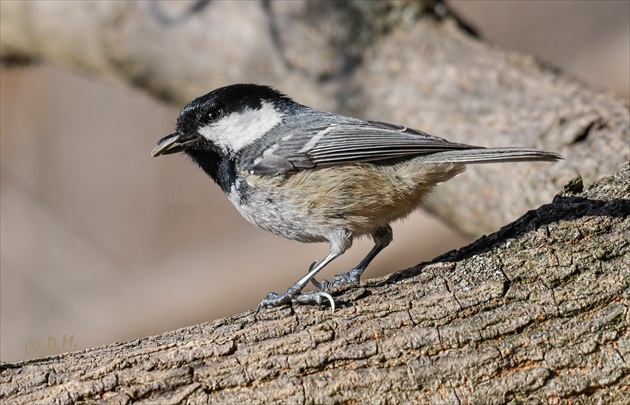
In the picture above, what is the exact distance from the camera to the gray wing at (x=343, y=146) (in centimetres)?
306

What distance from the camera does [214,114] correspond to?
10.9ft

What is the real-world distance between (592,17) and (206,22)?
387cm

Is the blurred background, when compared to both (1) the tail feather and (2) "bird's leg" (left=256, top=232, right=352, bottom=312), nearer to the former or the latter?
(2) "bird's leg" (left=256, top=232, right=352, bottom=312)

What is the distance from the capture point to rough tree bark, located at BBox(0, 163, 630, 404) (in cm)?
215

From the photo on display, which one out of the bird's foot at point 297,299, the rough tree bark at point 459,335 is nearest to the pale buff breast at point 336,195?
the bird's foot at point 297,299

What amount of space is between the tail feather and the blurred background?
8.83 ft

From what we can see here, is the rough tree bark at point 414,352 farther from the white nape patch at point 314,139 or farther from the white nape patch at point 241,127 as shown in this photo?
the white nape patch at point 241,127

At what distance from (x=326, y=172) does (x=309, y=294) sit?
2.27 feet

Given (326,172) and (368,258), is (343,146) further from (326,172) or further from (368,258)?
(368,258)

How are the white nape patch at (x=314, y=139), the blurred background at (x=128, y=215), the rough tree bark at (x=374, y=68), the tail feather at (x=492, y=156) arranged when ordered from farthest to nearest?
the blurred background at (x=128, y=215) < the rough tree bark at (x=374, y=68) < the white nape patch at (x=314, y=139) < the tail feather at (x=492, y=156)

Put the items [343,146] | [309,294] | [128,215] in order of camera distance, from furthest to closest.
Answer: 1. [128,215]
2. [343,146]
3. [309,294]

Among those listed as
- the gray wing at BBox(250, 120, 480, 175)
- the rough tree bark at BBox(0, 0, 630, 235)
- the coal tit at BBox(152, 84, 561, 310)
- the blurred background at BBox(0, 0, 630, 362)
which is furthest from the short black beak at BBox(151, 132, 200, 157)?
the blurred background at BBox(0, 0, 630, 362)

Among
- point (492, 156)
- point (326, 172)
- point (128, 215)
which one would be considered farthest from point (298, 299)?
point (128, 215)

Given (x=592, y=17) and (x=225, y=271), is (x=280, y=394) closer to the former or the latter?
(x=225, y=271)
